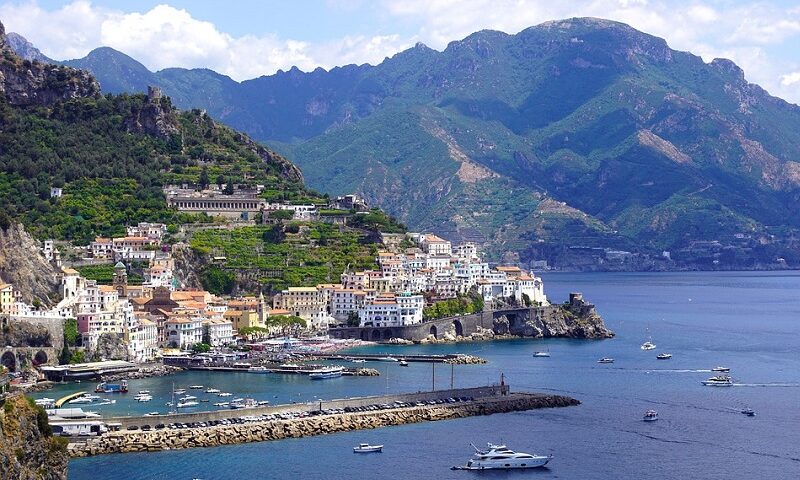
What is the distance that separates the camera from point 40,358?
7919cm

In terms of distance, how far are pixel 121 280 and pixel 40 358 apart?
1837cm

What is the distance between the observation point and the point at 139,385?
76875 millimetres

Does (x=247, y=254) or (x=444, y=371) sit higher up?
(x=247, y=254)

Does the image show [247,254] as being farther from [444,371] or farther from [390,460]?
[390,460]

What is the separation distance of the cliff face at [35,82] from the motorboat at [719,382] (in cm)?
6695

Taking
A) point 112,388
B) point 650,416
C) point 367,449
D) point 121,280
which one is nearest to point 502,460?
point 367,449

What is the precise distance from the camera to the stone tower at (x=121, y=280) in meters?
95.5

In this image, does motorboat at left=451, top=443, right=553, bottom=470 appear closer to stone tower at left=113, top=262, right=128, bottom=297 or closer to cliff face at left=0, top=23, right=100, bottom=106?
stone tower at left=113, top=262, right=128, bottom=297

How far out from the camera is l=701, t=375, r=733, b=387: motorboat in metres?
81.4

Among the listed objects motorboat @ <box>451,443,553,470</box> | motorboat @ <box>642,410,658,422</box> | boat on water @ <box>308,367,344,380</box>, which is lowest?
motorboat @ <box>451,443,553,470</box>

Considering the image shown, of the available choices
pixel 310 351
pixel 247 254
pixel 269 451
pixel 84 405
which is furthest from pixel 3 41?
pixel 269 451

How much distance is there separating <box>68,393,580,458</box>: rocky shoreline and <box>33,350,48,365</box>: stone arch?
2089 cm

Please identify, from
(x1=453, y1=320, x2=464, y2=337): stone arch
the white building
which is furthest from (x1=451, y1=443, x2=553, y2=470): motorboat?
(x1=453, y1=320, x2=464, y2=337): stone arch

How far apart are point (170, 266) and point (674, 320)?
148ft
